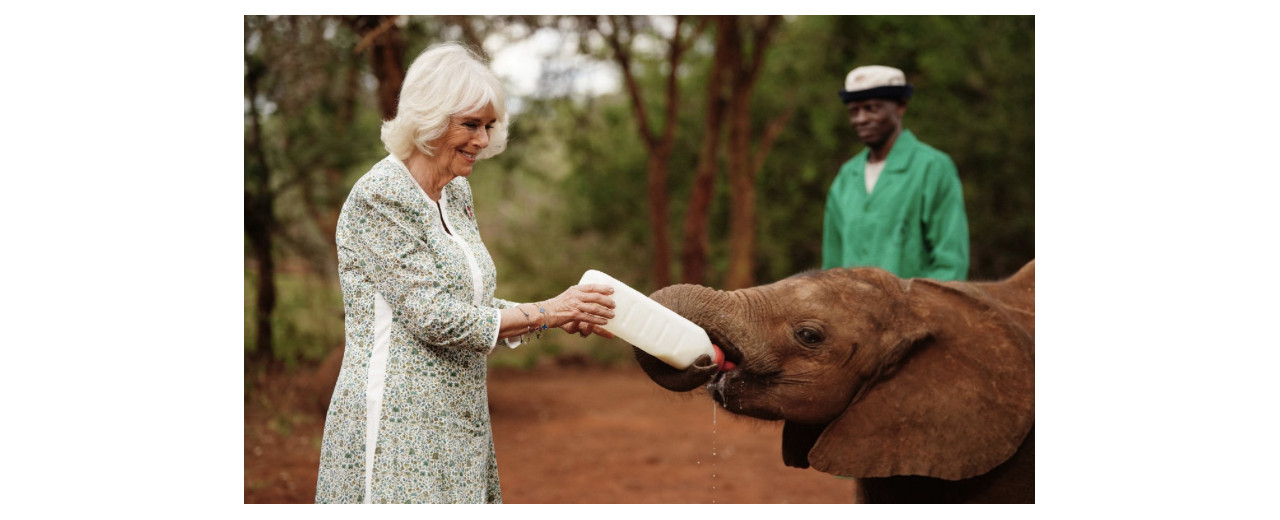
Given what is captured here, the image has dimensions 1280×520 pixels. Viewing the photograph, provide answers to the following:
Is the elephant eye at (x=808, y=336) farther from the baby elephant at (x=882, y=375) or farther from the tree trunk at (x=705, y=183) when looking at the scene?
the tree trunk at (x=705, y=183)

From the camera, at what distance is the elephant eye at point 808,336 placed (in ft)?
13.5

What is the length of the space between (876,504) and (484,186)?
16.8 m

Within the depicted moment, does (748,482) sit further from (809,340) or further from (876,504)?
(809,340)

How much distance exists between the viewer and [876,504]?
4691mm

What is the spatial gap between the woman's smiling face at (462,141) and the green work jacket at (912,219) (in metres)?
2.72

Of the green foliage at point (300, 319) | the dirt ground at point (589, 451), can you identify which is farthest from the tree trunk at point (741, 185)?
the green foliage at point (300, 319)

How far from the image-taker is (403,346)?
331cm

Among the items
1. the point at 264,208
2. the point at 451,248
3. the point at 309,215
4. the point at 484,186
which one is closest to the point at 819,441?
the point at 451,248

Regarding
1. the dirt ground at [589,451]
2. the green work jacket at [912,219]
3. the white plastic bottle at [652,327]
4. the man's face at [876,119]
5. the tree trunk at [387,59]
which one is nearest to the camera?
the white plastic bottle at [652,327]

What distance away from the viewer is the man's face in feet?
18.7

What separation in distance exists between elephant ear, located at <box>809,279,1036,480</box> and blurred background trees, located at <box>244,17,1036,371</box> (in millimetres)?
5525

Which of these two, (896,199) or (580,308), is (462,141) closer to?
(580,308)

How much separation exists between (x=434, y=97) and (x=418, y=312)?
69cm

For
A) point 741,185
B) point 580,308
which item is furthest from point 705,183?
point 580,308
